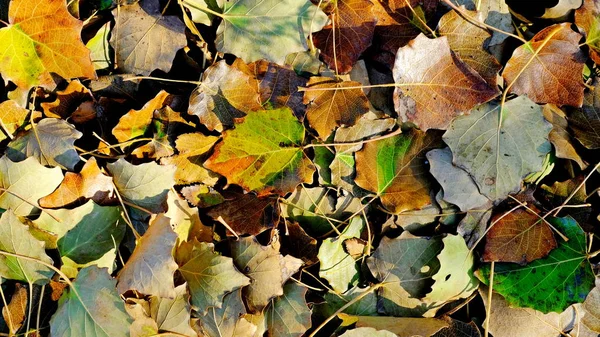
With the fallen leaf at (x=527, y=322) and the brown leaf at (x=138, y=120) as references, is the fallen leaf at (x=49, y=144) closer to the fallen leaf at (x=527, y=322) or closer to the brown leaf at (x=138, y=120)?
the brown leaf at (x=138, y=120)

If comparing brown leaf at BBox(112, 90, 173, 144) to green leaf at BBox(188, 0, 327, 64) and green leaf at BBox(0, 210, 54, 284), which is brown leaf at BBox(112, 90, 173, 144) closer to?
green leaf at BBox(188, 0, 327, 64)

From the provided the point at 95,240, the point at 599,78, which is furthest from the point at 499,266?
the point at 95,240

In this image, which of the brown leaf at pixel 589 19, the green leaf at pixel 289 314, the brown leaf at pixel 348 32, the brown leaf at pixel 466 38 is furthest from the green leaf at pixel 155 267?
the brown leaf at pixel 589 19

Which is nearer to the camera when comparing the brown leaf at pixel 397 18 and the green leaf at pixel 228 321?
the green leaf at pixel 228 321

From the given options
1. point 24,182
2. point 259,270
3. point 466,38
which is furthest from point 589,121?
point 24,182

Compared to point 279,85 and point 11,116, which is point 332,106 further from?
point 11,116

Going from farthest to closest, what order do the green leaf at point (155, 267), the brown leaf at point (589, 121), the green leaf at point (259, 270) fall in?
1. the brown leaf at point (589, 121)
2. the green leaf at point (259, 270)
3. the green leaf at point (155, 267)

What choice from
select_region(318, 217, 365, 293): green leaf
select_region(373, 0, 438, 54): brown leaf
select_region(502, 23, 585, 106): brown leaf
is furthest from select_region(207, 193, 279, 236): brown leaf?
select_region(502, 23, 585, 106): brown leaf
